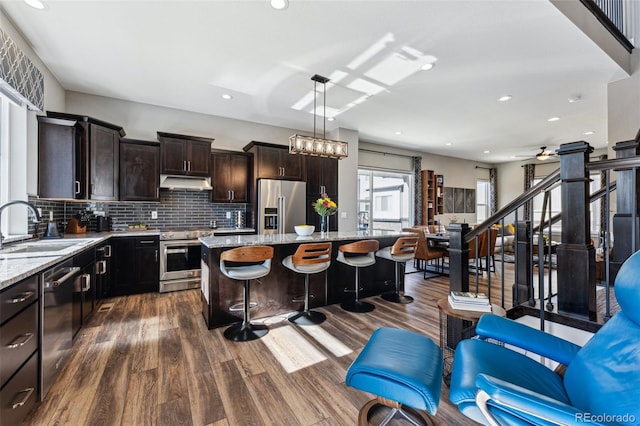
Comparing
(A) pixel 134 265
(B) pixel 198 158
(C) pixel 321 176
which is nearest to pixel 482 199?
(C) pixel 321 176

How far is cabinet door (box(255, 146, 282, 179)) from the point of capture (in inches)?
201

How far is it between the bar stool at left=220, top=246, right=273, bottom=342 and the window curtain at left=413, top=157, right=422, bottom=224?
232 inches

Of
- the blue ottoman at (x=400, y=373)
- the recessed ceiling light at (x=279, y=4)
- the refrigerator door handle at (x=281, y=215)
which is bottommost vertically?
the blue ottoman at (x=400, y=373)

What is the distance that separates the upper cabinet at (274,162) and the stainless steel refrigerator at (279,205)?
6.8 inches

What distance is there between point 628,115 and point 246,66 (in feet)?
15.7

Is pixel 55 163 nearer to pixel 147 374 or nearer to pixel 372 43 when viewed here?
pixel 147 374

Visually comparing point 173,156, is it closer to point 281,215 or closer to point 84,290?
point 281,215

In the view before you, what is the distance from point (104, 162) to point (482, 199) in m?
10.8

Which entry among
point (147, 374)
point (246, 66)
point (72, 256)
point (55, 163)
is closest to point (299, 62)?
point (246, 66)

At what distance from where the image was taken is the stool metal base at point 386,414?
1.65m

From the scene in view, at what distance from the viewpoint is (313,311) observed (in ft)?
11.2

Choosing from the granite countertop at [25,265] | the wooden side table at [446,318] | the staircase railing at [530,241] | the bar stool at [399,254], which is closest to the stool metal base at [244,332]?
the granite countertop at [25,265]

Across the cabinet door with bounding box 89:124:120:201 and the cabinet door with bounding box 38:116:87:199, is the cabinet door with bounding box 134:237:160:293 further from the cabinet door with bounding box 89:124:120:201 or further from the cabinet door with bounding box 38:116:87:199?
the cabinet door with bounding box 38:116:87:199

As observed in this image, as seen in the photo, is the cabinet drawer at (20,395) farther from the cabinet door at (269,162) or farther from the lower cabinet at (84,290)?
the cabinet door at (269,162)
